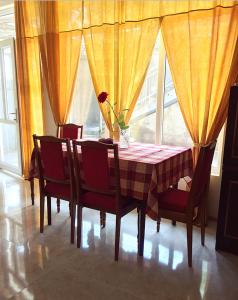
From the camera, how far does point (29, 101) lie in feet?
13.3

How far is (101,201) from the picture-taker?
2238 mm

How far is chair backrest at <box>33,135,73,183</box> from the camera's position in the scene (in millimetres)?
2322

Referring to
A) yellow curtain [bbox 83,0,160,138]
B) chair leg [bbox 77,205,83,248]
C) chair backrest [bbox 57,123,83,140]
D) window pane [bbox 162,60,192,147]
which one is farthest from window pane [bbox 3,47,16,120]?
chair leg [bbox 77,205,83,248]

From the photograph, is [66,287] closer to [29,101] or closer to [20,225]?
[20,225]

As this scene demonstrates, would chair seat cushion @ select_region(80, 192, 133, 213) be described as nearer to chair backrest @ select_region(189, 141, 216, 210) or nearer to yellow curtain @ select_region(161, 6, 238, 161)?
chair backrest @ select_region(189, 141, 216, 210)

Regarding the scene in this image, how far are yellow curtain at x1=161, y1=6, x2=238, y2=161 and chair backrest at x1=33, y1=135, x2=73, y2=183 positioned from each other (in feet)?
4.23

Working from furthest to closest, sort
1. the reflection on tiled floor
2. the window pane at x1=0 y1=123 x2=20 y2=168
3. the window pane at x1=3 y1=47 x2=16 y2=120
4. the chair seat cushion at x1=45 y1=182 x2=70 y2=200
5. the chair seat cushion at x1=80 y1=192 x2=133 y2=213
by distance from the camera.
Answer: the window pane at x1=0 y1=123 x2=20 y2=168 → the window pane at x1=3 y1=47 x2=16 y2=120 → the chair seat cushion at x1=45 y1=182 x2=70 y2=200 → the chair seat cushion at x1=80 y1=192 x2=133 y2=213 → the reflection on tiled floor

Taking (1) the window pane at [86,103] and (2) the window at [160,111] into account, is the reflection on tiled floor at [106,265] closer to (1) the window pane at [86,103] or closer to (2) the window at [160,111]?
(2) the window at [160,111]

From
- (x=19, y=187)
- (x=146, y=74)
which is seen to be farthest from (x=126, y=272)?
(x=19, y=187)

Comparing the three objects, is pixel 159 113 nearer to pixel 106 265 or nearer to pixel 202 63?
pixel 202 63

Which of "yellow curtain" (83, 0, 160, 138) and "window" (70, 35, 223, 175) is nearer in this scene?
"yellow curtain" (83, 0, 160, 138)

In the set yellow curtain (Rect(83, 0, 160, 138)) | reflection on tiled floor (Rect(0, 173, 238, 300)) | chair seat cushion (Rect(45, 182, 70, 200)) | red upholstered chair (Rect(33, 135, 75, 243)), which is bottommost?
reflection on tiled floor (Rect(0, 173, 238, 300))

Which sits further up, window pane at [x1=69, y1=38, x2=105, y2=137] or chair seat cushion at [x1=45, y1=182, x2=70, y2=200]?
window pane at [x1=69, y1=38, x2=105, y2=137]

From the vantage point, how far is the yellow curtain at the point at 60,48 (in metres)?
3.43
